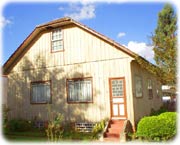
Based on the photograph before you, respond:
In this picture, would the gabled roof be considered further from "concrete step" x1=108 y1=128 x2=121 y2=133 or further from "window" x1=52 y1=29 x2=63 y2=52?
"concrete step" x1=108 y1=128 x2=121 y2=133

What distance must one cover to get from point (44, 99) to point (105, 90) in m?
4.86

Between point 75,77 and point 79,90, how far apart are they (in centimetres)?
90

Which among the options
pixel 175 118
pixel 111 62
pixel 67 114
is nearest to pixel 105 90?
pixel 111 62

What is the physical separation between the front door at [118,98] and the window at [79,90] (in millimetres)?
1485

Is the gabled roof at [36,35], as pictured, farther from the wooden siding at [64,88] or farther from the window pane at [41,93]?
the window pane at [41,93]

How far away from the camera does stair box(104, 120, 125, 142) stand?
1428 cm

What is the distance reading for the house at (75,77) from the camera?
15992 millimetres

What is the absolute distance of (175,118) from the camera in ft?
44.1

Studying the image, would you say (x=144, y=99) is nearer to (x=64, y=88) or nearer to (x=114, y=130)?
(x=114, y=130)

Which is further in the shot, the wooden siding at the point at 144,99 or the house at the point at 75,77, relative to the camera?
the wooden siding at the point at 144,99

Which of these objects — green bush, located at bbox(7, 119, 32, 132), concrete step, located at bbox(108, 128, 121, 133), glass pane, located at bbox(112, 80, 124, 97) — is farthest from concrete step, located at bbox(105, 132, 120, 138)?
green bush, located at bbox(7, 119, 32, 132)

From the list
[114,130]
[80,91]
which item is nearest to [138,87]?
[80,91]

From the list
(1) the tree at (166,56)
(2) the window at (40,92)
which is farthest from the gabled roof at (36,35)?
(2) the window at (40,92)

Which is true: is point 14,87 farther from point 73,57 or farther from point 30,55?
point 73,57
